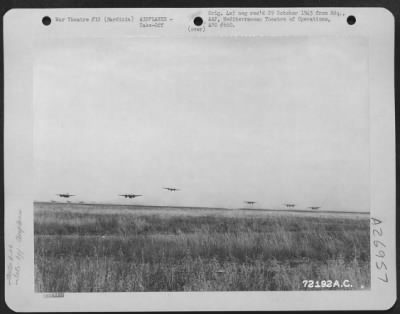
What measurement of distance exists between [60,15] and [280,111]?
768 millimetres

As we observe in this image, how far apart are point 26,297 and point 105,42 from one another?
850mm

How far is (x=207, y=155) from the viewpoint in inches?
56.2

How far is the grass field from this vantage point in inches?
55.6

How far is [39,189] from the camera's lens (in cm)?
142

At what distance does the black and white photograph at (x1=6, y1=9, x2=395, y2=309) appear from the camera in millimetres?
1416

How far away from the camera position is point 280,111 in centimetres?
143

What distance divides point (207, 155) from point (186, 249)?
0.31m

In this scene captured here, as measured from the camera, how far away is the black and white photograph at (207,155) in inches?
55.7

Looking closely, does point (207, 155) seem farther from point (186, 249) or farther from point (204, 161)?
point (186, 249)

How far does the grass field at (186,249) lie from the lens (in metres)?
1.41

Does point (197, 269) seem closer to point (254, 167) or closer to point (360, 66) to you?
point (254, 167)

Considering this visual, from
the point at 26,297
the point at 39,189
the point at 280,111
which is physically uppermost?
the point at 280,111

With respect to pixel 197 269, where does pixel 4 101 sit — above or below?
above

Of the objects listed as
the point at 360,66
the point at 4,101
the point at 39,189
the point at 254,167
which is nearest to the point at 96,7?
the point at 4,101
